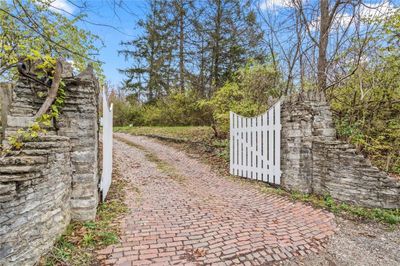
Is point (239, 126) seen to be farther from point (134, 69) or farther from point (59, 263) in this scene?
point (134, 69)

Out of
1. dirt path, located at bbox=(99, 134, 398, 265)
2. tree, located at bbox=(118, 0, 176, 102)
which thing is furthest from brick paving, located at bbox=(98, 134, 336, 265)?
tree, located at bbox=(118, 0, 176, 102)

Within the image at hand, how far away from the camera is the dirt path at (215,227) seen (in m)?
2.42

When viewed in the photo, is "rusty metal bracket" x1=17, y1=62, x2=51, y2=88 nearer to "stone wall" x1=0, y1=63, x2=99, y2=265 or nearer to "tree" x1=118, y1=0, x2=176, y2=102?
"stone wall" x1=0, y1=63, x2=99, y2=265

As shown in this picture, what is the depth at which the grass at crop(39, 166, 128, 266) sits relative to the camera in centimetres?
227

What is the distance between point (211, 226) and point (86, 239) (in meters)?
1.51

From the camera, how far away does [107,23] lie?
2.30 meters

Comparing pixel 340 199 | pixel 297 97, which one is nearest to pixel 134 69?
pixel 297 97

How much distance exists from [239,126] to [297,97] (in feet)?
5.26

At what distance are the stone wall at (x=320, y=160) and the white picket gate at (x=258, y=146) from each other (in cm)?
16

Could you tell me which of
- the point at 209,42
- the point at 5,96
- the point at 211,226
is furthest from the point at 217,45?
the point at 211,226

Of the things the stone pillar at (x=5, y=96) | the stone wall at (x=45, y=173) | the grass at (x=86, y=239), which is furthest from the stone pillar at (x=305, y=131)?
the stone pillar at (x=5, y=96)

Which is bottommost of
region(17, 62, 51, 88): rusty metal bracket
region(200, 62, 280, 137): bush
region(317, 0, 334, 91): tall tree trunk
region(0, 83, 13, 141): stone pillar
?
region(0, 83, 13, 141): stone pillar

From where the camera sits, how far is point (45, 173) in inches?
89.8

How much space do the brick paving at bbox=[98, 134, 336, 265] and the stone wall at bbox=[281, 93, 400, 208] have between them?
0.64 metres
